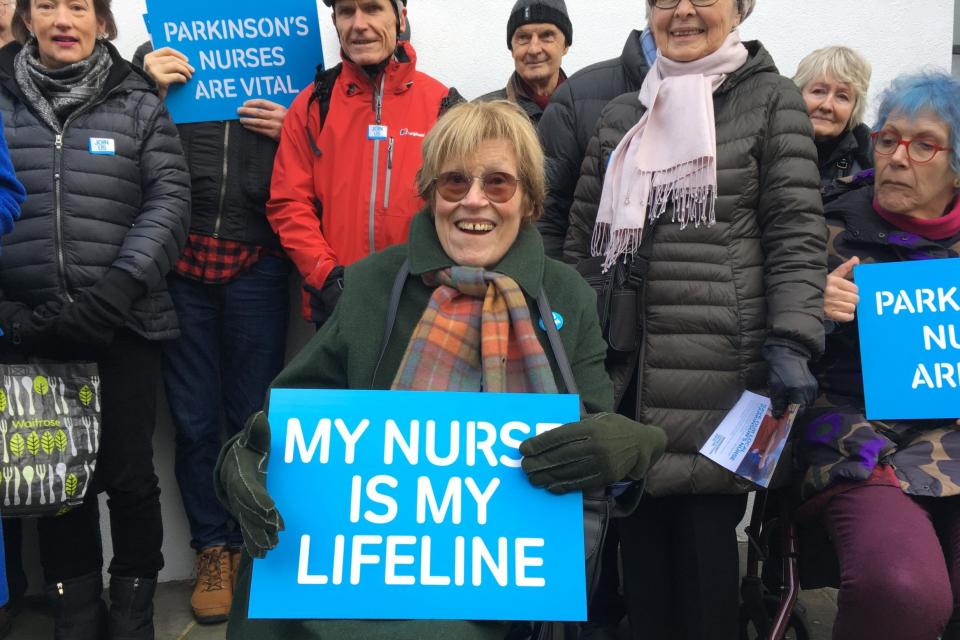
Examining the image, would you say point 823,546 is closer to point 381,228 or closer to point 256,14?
point 381,228

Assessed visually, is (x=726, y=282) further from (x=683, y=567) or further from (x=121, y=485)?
(x=121, y=485)

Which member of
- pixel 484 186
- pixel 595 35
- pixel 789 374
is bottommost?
pixel 789 374

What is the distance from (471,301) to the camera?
2424 millimetres

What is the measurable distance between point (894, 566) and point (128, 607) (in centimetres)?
263

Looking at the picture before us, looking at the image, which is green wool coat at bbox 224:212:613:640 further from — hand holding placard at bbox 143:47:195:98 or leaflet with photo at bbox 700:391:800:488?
hand holding placard at bbox 143:47:195:98

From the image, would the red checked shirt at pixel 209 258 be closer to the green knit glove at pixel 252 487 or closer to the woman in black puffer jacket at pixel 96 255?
the woman in black puffer jacket at pixel 96 255

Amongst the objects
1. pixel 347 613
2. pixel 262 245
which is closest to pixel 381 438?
pixel 347 613

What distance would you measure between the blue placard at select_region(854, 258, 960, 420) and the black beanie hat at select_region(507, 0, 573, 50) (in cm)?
178

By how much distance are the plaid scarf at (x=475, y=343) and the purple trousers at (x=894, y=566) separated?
111cm

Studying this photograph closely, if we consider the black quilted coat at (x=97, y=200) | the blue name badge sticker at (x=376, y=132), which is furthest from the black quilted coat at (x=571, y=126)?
the black quilted coat at (x=97, y=200)

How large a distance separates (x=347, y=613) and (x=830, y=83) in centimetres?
302

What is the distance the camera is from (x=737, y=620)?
9.33 feet

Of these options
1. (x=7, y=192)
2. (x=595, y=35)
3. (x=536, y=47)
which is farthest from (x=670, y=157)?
(x=7, y=192)

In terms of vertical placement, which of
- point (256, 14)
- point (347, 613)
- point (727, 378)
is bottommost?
point (347, 613)
